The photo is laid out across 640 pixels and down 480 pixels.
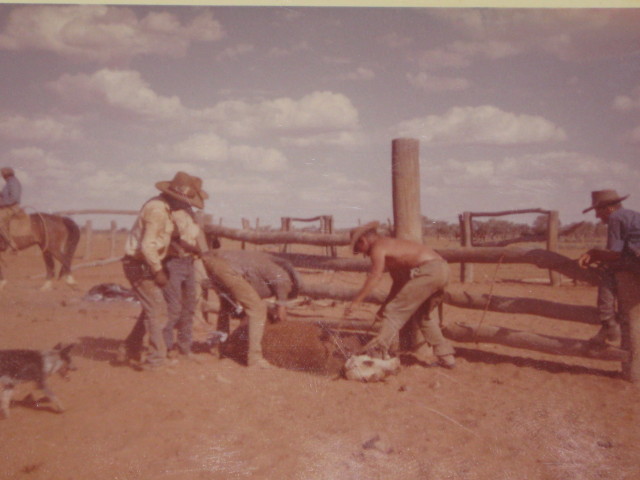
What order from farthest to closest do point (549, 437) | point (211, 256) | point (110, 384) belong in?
point (211, 256)
point (110, 384)
point (549, 437)

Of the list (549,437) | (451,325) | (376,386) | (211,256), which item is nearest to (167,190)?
(211,256)

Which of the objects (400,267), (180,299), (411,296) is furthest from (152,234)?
(411,296)

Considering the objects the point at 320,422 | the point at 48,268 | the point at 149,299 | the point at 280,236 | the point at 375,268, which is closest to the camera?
the point at 320,422

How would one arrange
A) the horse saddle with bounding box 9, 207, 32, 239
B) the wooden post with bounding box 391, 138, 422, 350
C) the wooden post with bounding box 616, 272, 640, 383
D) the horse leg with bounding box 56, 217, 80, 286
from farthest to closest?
the horse leg with bounding box 56, 217, 80, 286 → the horse saddle with bounding box 9, 207, 32, 239 → the wooden post with bounding box 391, 138, 422, 350 → the wooden post with bounding box 616, 272, 640, 383

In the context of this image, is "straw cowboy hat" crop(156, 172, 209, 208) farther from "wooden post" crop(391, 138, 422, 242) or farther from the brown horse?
the brown horse

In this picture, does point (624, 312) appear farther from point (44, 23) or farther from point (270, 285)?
point (44, 23)

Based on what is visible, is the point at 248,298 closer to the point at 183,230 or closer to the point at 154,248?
the point at 183,230

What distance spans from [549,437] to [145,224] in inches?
151

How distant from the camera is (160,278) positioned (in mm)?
4680

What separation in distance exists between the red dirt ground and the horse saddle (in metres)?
4.53

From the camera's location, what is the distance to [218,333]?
5531 millimetres

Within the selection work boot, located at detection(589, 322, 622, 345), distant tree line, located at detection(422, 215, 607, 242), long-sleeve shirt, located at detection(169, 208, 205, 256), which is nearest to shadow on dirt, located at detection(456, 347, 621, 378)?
work boot, located at detection(589, 322, 622, 345)

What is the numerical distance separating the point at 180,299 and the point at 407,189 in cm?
267

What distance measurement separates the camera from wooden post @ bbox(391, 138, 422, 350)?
513cm
